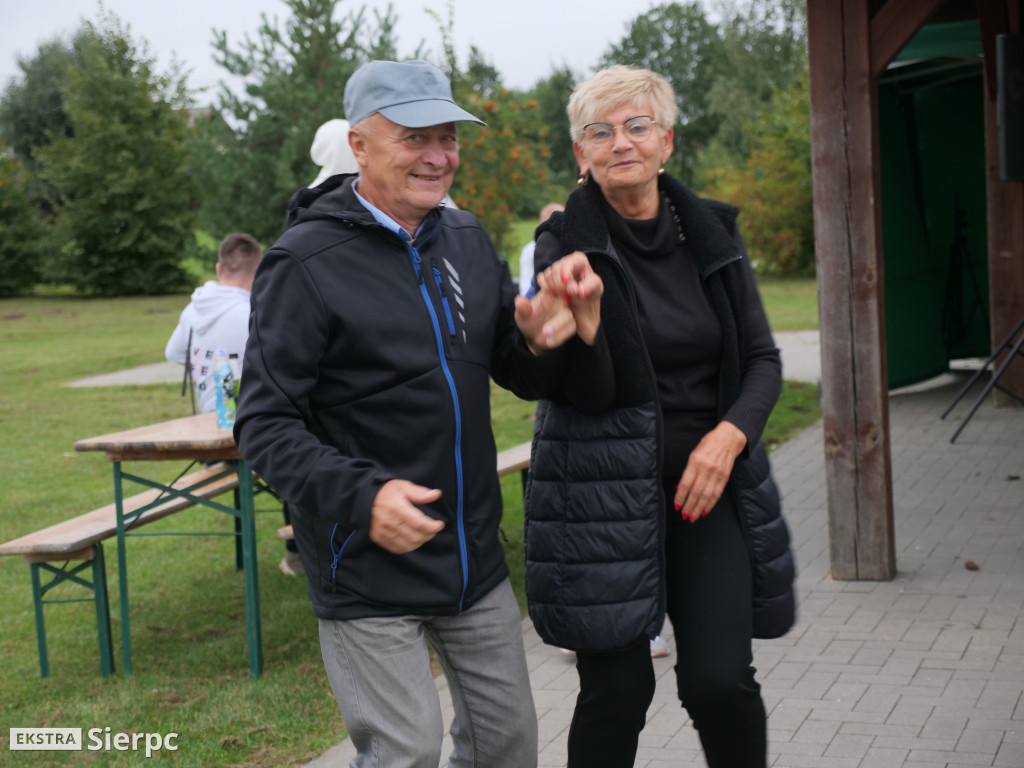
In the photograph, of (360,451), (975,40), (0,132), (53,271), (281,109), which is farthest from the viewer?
(0,132)

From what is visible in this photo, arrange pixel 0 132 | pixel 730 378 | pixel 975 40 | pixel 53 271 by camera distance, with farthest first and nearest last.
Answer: pixel 0 132 → pixel 53 271 → pixel 975 40 → pixel 730 378

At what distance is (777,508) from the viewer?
310 centimetres

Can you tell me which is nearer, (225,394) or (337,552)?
(337,552)

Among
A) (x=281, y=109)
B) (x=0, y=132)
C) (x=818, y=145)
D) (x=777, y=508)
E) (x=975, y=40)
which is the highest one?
(x=0, y=132)

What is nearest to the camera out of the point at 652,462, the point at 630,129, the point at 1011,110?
the point at 652,462

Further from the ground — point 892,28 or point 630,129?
point 892,28

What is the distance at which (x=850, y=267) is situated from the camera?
5.75 metres

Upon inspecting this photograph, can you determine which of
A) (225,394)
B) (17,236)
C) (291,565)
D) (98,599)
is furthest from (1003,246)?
(17,236)

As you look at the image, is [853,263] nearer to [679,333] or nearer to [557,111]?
[679,333]

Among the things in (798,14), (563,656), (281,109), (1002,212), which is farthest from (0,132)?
(563,656)

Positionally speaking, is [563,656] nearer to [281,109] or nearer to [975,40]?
[975,40]

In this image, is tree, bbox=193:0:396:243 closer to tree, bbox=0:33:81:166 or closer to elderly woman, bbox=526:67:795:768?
elderly woman, bbox=526:67:795:768

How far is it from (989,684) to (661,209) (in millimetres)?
2550

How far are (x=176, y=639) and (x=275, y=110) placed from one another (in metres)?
15.7
